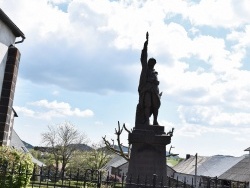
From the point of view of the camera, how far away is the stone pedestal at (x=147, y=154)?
10.5 metres

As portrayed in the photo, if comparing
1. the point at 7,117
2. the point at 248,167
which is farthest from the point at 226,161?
the point at 7,117

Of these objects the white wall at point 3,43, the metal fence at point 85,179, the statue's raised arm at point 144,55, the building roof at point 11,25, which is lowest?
the metal fence at point 85,179

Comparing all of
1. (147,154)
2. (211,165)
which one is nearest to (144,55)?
(147,154)

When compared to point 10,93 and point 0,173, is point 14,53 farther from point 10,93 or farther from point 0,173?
point 0,173

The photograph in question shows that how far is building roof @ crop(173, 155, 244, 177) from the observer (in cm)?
4428

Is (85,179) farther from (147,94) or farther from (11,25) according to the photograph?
(11,25)

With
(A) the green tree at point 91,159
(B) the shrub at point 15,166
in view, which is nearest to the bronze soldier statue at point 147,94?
(B) the shrub at point 15,166

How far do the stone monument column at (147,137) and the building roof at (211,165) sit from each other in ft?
114

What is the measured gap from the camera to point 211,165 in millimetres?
48062

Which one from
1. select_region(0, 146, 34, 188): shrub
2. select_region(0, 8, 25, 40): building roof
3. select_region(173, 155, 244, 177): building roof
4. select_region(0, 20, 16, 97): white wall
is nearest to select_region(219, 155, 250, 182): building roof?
select_region(173, 155, 244, 177): building roof

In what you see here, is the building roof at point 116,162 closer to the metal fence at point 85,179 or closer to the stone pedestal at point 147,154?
the stone pedestal at point 147,154

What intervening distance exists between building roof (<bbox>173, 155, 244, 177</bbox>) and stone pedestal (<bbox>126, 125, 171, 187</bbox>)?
34.9 meters

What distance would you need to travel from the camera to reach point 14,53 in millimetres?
14883

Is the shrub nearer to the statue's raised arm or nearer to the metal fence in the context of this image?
the metal fence
